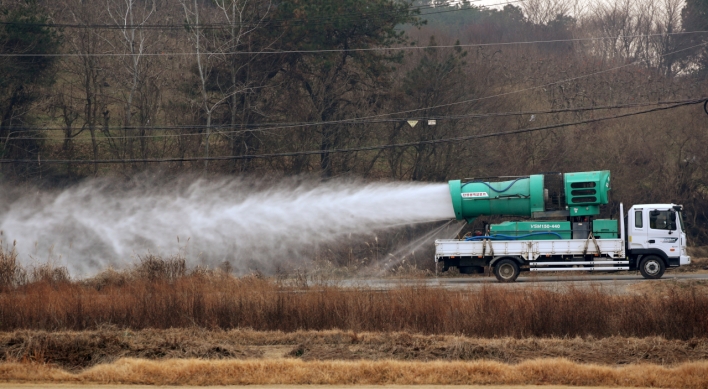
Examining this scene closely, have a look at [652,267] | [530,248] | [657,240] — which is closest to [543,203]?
[530,248]

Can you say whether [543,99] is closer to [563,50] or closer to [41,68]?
[563,50]

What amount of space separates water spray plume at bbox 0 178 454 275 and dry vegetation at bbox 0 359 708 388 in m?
14.5

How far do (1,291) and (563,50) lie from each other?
54.3 meters

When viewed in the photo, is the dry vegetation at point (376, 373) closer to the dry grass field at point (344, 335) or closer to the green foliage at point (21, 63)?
the dry grass field at point (344, 335)

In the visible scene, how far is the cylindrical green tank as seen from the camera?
26203mm

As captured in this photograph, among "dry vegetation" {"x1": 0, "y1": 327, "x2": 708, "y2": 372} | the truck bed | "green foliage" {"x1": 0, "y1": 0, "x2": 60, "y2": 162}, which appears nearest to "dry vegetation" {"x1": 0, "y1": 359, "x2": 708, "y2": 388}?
"dry vegetation" {"x1": 0, "y1": 327, "x2": 708, "y2": 372}

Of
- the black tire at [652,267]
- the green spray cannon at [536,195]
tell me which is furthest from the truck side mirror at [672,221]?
the green spray cannon at [536,195]

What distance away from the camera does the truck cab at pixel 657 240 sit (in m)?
25.2

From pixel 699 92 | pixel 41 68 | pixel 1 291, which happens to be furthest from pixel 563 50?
pixel 1 291

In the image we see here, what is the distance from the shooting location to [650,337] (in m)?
15.6

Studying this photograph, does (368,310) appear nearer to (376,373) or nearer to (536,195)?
(376,373)

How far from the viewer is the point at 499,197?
26.4 m

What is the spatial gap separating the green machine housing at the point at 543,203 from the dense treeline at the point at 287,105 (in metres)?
11.9

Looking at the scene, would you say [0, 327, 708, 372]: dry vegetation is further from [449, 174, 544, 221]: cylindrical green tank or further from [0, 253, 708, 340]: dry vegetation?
[449, 174, 544, 221]: cylindrical green tank
